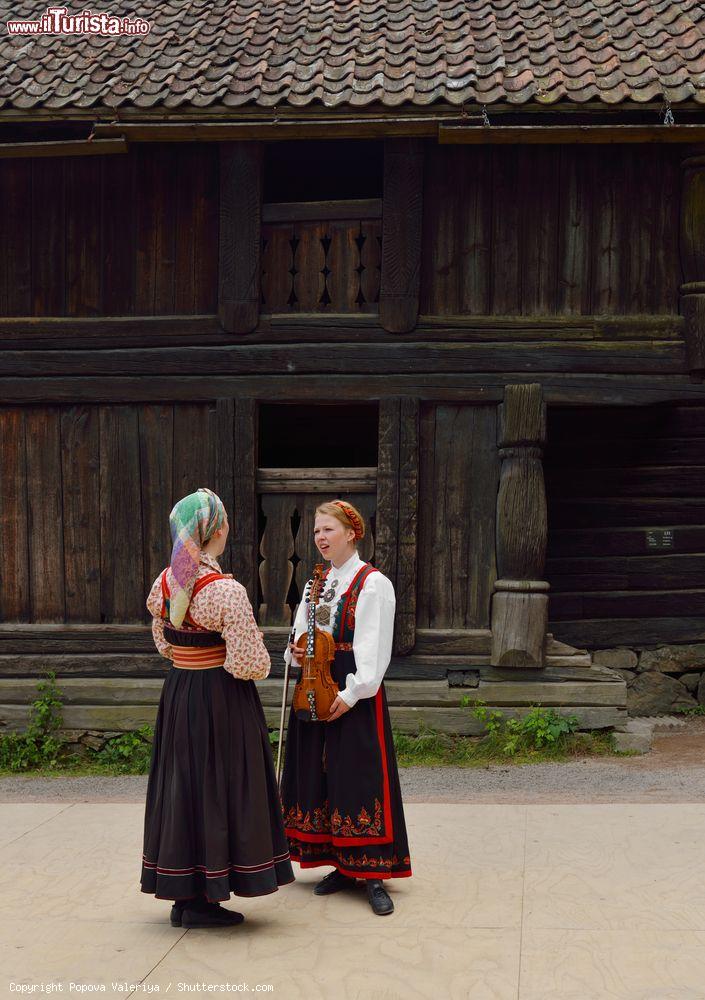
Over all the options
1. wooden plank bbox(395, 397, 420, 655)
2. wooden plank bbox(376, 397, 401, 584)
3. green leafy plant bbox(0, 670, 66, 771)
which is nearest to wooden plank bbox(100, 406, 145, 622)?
green leafy plant bbox(0, 670, 66, 771)

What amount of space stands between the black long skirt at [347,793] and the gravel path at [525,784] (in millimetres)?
2196

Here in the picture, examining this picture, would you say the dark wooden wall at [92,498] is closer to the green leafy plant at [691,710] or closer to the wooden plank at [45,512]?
the wooden plank at [45,512]

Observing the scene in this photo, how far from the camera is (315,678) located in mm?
4715

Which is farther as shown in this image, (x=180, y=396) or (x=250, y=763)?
(x=180, y=396)

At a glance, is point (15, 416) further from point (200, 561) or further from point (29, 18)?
point (200, 561)

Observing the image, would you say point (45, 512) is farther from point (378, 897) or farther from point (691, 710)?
point (691, 710)

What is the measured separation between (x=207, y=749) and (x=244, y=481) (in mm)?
4006

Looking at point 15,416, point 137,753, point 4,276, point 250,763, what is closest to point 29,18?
point 4,276

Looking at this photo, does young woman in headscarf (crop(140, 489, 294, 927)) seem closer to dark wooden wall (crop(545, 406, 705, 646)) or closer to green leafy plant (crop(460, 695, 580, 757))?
green leafy plant (crop(460, 695, 580, 757))

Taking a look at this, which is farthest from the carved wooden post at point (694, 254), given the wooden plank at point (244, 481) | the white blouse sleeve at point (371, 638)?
the white blouse sleeve at point (371, 638)

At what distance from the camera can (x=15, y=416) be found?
8336mm

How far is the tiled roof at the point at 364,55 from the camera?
24.5 ft

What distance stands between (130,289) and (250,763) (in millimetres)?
4855

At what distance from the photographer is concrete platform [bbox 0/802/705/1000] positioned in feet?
12.7
